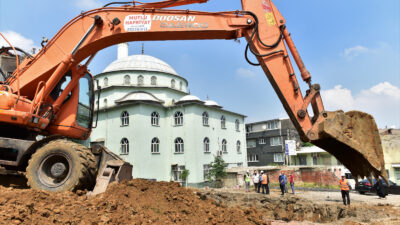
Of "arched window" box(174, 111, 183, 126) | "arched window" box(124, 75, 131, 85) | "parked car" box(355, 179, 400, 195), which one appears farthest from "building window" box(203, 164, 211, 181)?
"parked car" box(355, 179, 400, 195)

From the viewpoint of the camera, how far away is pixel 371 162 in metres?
4.95

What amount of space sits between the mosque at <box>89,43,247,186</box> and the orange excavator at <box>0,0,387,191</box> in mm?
21268

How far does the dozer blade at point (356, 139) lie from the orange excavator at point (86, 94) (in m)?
0.02

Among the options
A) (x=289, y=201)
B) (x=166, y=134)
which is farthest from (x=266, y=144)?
(x=289, y=201)

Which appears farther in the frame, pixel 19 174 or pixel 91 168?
pixel 19 174

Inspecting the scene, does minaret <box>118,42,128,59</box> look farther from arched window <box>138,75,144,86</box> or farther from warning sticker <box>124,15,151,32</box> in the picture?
warning sticker <box>124,15,151,32</box>

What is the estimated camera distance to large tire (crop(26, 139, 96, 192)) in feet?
17.0

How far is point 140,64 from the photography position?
3575 centimetres

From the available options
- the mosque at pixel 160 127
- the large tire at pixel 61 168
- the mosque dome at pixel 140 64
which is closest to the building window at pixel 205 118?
the mosque at pixel 160 127

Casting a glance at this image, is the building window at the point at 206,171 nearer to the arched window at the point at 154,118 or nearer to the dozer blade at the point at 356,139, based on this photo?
the arched window at the point at 154,118

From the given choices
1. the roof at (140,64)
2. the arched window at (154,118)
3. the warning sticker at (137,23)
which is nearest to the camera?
the warning sticker at (137,23)

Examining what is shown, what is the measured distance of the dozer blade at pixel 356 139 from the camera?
5.00 metres

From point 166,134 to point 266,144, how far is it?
2080cm

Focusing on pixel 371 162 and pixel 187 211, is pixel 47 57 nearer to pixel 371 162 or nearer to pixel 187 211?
pixel 187 211
